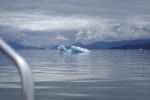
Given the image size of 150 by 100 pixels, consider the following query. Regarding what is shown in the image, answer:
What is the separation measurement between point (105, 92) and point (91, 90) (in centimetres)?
49

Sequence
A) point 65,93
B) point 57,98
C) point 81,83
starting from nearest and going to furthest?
1. point 57,98
2. point 65,93
3. point 81,83

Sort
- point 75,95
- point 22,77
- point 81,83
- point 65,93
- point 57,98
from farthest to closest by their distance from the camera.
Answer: point 81,83, point 65,93, point 75,95, point 57,98, point 22,77

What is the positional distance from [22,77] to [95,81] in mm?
11507

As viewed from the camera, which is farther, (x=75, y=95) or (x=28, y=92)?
(x=75, y=95)

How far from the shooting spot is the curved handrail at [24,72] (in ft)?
2.66

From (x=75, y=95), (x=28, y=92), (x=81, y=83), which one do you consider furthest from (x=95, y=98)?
(x=28, y=92)

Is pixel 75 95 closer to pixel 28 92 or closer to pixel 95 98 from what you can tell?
pixel 95 98

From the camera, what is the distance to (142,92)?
29.0ft

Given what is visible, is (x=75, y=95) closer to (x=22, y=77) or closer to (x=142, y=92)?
(x=142, y=92)

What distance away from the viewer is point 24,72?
0.81 metres

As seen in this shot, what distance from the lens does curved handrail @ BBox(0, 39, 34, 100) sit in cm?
81

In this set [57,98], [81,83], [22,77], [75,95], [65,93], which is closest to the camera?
[22,77]

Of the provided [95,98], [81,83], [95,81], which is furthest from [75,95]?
[95,81]

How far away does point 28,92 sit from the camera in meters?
0.83
